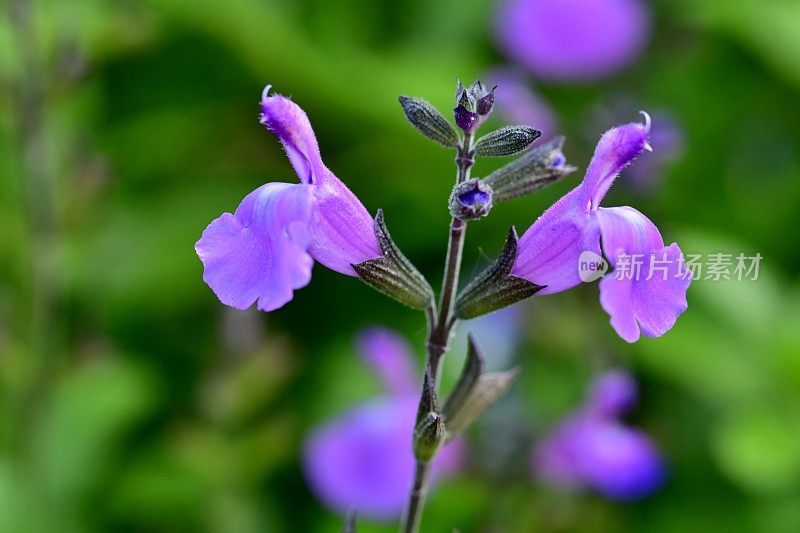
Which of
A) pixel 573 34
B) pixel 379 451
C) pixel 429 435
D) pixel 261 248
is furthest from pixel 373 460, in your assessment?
pixel 573 34

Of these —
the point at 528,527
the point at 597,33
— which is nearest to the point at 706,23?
the point at 597,33

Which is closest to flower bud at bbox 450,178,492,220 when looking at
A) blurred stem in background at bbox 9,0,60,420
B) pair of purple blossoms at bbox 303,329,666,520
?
pair of purple blossoms at bbox 303,329,666,520

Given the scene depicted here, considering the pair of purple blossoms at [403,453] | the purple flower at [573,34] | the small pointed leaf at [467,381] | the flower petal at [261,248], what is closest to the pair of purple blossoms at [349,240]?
the flower petal at [261,248]

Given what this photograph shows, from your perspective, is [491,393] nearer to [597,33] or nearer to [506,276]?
[506,276]

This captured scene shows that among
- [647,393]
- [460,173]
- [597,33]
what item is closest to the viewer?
[460,173]

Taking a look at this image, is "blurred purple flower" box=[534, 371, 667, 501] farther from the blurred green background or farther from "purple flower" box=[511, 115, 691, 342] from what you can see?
"purple flower" box=[511, 115, 691, 342]

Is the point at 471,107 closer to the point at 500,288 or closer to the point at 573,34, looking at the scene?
the point at 500,288
